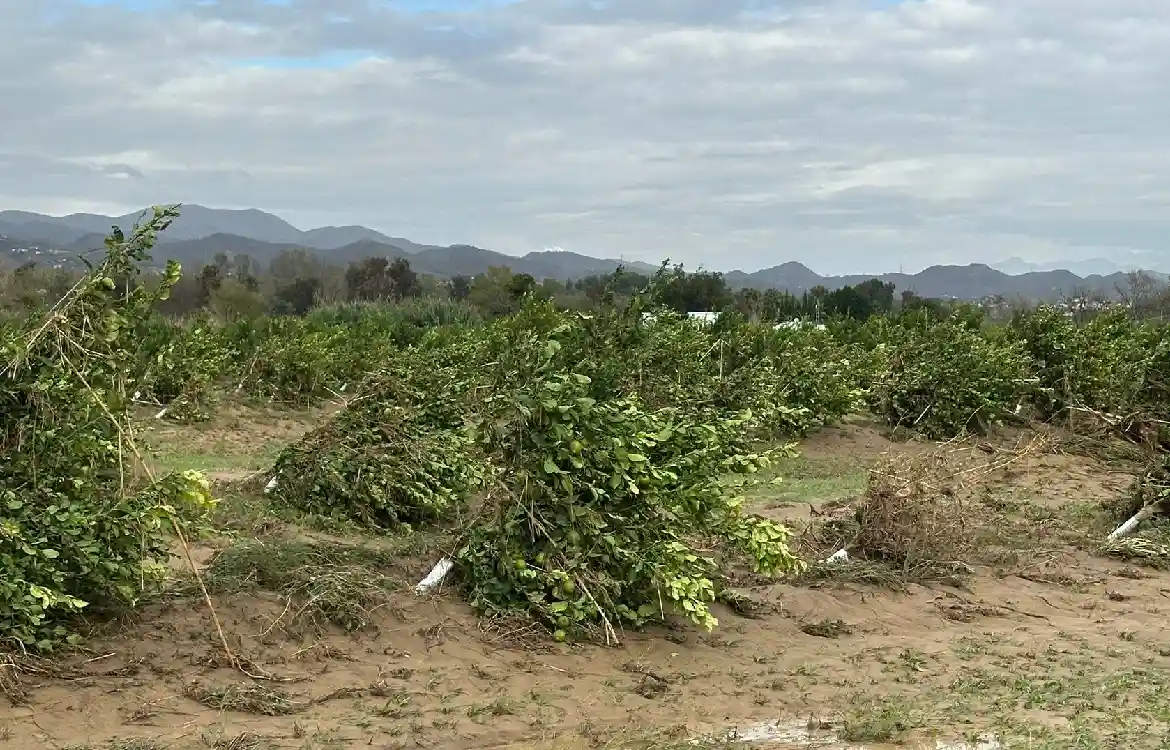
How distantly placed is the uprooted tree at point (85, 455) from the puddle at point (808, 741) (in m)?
2.92

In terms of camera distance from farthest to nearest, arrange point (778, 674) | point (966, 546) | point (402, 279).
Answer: point (402, 279)
point (966, 546)
point (778, 674)

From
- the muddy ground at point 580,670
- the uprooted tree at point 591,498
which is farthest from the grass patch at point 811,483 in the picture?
the uprooted tree at point 591,498

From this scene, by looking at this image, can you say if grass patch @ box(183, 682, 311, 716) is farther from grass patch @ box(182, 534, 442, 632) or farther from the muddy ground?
grass patch @ box(182, 534, 442, 632)

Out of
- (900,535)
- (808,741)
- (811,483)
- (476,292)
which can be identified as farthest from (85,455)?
(476,292)

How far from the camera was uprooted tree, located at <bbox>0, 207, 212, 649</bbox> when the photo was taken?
5402 mm

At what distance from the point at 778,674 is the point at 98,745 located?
136 inches

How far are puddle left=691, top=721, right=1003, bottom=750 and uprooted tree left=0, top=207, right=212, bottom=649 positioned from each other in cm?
292

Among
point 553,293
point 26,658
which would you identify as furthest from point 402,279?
point 26,658

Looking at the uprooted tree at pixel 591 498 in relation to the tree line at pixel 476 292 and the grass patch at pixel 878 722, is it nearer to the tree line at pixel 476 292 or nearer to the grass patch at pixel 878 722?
the grass patch at pixel 878 722

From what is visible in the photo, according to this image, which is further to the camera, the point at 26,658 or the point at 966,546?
the point at 966,546

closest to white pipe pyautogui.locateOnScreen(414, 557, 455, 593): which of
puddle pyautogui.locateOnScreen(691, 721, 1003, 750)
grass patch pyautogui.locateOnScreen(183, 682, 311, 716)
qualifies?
grass patch pyautogui.locateOnScreen(183, 682, 311, 716)

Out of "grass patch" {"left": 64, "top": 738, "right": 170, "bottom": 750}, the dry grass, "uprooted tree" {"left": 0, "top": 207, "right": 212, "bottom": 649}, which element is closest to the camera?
"grass patch" {"left": 64, "top": 738, "right": 170, "bottom": 750}

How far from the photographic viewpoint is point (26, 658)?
5078 mm

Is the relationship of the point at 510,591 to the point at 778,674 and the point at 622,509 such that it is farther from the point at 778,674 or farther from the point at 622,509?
the point at 778,674
